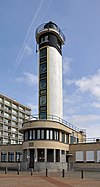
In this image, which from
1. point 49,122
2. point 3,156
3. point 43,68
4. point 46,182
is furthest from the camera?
point 43,68

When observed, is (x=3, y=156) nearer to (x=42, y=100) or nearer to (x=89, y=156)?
(x=42, y=100)

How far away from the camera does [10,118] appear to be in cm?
10144

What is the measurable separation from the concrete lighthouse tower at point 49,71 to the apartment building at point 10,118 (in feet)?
133

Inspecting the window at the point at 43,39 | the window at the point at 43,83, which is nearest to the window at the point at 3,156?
the window at the point at 43,83

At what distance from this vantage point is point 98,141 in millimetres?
48094

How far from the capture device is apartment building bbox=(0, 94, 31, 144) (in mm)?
96812

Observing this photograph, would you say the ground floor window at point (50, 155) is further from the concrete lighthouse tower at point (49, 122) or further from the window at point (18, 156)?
the window at point (18, 156)

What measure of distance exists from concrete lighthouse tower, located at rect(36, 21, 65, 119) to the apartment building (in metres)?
40.5

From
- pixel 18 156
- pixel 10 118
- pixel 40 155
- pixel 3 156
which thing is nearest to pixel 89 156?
pixel 40 155

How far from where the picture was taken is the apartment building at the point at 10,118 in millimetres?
96812

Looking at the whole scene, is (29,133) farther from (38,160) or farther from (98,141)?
(98,141)

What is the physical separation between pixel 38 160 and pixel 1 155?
1257 centimetres

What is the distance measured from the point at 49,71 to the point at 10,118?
49517 mm

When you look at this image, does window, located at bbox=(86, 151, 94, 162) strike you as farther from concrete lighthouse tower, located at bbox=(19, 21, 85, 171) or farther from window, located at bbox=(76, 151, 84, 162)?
concrete lighthouse tower, located at bbox=(19, 21, 85, 171)
